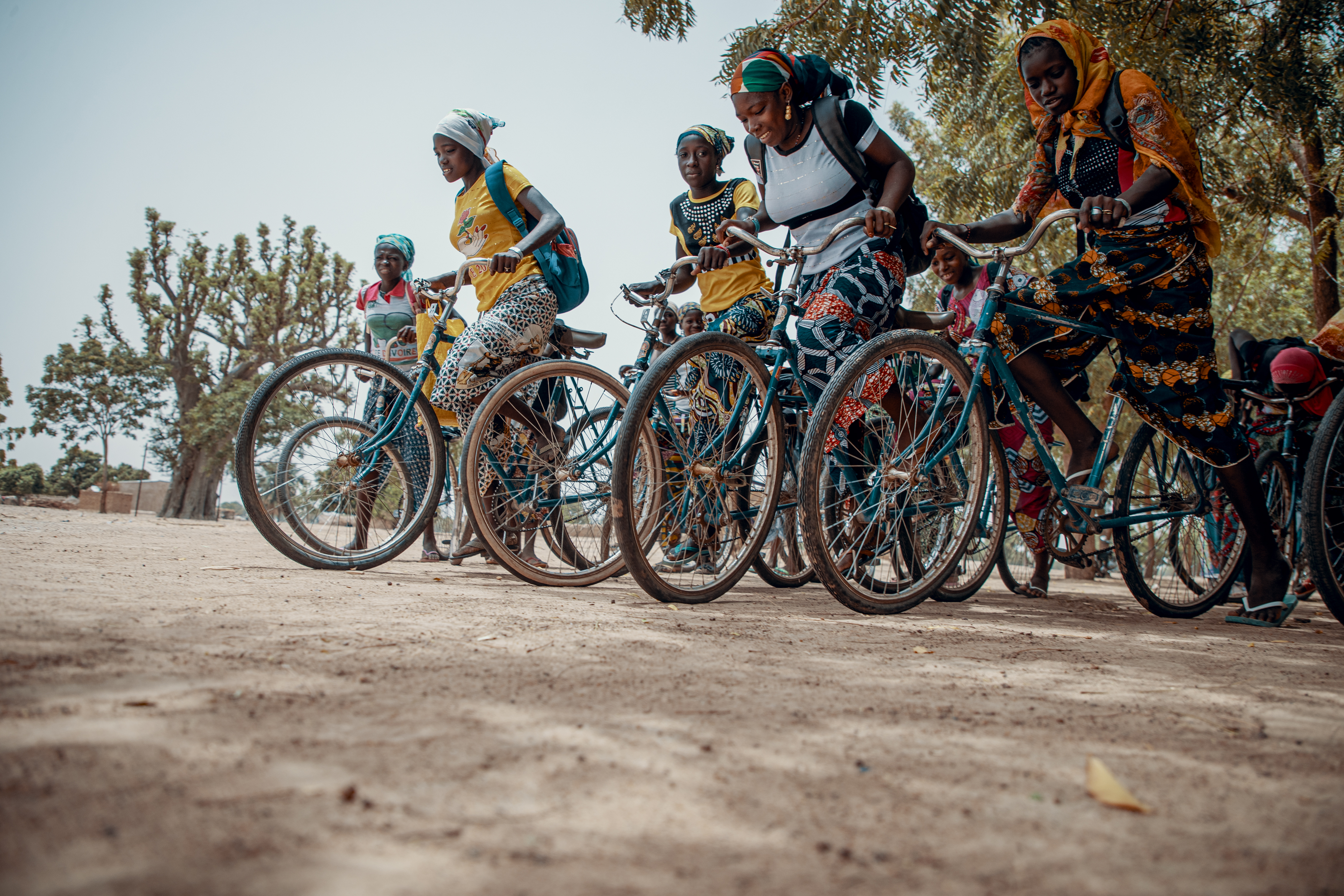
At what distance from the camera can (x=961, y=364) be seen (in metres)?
3.18

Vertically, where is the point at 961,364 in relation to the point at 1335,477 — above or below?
above

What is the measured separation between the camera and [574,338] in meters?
4.40

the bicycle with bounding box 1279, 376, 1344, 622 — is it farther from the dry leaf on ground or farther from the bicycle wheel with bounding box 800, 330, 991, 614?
the dry leaf on ground

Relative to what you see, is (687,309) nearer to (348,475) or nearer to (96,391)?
(348,475)

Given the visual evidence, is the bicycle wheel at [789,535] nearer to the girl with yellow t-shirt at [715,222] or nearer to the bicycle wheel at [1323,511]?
the girl with yellow t-shirt at [715,222]

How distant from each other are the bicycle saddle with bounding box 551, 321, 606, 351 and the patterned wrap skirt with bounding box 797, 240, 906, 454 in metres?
1.42

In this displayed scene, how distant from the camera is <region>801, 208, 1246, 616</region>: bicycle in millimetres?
2959

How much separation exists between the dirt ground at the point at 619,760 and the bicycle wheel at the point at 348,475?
1.53 metres

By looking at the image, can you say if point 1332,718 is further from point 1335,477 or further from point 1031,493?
point 1031,493

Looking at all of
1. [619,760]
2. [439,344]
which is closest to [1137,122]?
[619,760]

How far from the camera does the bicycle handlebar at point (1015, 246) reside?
2953mm

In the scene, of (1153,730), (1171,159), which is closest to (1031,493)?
(1171,159)

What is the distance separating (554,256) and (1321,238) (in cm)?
774

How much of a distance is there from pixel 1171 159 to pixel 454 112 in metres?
3.34
